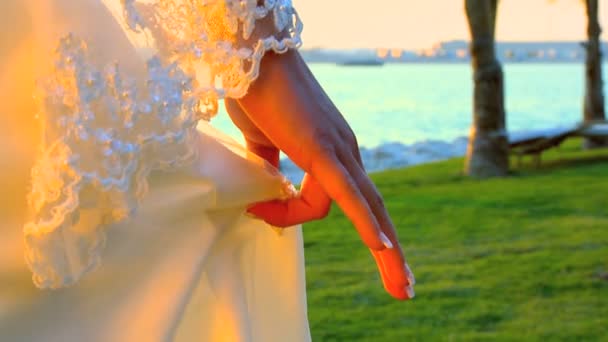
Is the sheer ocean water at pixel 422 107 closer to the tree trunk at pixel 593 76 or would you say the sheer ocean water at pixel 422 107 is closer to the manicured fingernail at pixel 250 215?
the manicured fingernail at pixel 250 215

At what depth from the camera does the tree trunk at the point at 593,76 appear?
38.3 ft

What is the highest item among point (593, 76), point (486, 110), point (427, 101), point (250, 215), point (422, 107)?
point (250, 215)

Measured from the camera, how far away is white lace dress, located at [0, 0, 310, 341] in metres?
0.83

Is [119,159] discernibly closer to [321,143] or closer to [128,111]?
[128,111]

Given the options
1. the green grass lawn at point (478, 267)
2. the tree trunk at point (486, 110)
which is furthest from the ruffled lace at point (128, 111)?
the tree trunk at point (486, 110)

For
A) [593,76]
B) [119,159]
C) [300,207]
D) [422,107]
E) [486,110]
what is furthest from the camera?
[422,107]

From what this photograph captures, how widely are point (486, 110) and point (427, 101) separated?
781 inches

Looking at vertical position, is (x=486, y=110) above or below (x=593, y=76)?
above

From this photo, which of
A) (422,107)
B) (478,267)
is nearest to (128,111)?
(478,267)

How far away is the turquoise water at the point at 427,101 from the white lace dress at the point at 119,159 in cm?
14

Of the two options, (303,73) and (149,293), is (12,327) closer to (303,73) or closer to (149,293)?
(149,293)

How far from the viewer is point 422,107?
2575cm

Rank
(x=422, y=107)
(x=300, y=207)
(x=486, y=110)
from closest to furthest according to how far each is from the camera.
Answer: (x=300, y=207), (x=486, y=110), (x=422, y=107)

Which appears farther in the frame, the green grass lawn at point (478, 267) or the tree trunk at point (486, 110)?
the tree trunk at point (486, 110)
